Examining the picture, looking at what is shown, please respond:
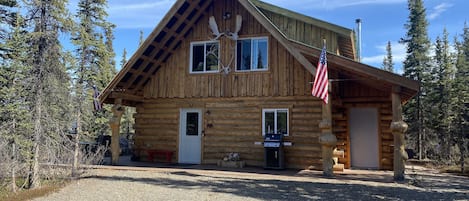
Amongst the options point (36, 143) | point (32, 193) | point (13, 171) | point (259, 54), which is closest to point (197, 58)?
point (259, 54)

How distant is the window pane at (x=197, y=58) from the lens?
13438 mm

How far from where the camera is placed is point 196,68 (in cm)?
1347

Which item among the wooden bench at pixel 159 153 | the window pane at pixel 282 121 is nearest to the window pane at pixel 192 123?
the wooden bench at pixel 159 153

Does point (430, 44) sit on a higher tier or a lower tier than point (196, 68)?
higher

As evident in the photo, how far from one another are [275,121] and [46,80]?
278 inches

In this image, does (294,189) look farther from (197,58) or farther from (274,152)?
(197,58)

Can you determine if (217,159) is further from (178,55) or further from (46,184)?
(46,184)

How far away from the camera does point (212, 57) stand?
1333 cm

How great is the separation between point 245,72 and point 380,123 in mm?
5087

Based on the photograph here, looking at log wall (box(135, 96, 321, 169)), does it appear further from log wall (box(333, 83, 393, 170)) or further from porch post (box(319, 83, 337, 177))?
porch post (box(319, 83, 337, 177))

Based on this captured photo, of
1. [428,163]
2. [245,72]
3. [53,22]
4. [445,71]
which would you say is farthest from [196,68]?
[445,71]

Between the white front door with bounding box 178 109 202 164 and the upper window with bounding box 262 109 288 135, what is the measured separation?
2.46m

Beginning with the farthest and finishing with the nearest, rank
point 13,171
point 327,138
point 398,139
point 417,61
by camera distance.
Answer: point 417,61 < point 327,138 < point 398,139 < point 13,171

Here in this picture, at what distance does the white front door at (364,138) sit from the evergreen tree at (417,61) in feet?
32.8
